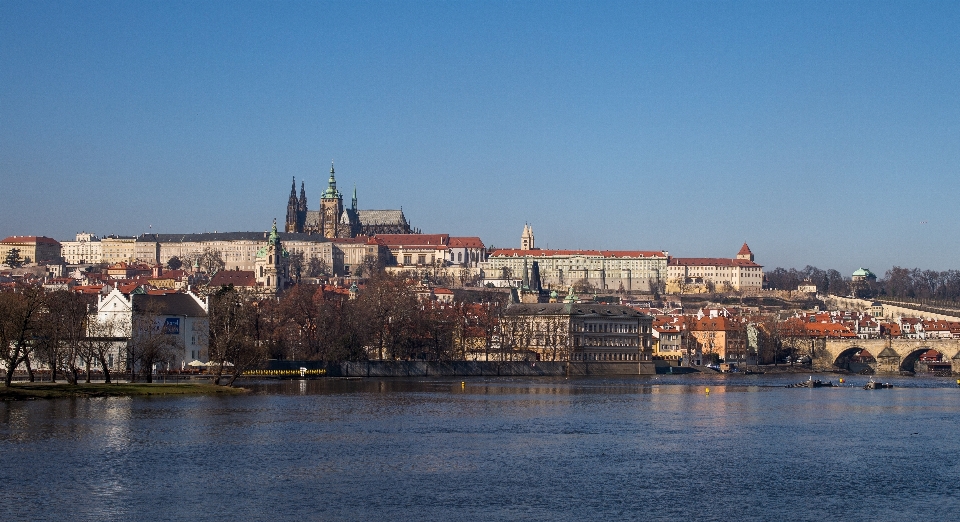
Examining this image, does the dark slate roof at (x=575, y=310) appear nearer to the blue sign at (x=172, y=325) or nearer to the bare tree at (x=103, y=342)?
the blue sign at (x=172, y=325)

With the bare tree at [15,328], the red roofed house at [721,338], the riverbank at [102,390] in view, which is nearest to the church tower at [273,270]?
the red roofed house at [721,338]

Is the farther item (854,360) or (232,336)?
(854,360)

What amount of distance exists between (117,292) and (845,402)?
37695mm

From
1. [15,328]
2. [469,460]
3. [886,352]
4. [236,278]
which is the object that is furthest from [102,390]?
[236,278]

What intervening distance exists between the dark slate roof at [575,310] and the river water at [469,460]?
45645mm

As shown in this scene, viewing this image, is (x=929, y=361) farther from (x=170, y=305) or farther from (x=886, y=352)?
(x=170, y=305)

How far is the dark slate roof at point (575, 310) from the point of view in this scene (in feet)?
339

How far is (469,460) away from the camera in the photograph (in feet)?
114

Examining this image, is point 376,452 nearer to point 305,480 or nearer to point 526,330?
point 305,480

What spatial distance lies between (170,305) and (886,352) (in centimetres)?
5669

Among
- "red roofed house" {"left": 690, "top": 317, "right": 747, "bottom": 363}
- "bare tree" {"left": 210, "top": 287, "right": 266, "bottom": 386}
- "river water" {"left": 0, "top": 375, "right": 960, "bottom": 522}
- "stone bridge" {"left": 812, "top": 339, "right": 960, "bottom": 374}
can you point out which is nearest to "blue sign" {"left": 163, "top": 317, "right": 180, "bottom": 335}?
"bare tree" {"left": 210, "top": 287, "right": 266, "bottom": 386}

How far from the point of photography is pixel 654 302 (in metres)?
196

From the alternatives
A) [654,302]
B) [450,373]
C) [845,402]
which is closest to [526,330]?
[450,373]

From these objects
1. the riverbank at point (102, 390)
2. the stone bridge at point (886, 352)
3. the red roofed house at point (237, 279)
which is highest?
the red roofed house at point (237, 279)
